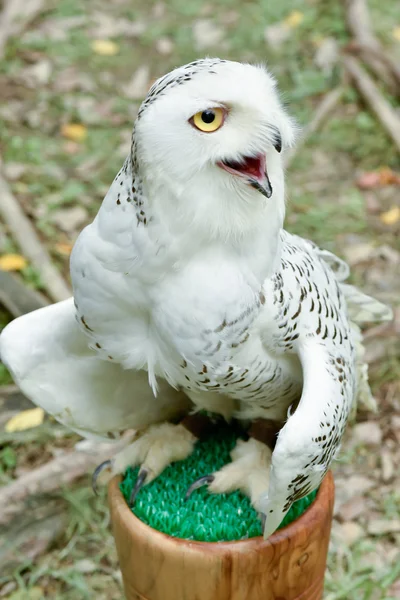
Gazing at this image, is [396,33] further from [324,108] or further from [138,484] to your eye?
[138,484]

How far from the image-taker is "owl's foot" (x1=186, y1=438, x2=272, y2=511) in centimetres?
162

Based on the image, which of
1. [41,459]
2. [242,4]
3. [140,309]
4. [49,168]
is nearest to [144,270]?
[140,309]

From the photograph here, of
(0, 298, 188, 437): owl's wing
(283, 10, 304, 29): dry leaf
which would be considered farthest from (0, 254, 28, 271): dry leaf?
(283, 10, 304, 29): dry leaf

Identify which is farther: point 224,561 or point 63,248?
point 63,248

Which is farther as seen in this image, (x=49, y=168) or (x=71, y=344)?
(x=49, y=168)

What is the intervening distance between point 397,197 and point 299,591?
2.32 m

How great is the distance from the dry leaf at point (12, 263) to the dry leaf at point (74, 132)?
3.35ft

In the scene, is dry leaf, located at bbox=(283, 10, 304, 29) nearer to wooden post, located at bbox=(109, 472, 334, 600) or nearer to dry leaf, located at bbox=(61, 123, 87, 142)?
dry leaf, located at bbox=(61, 123, 87, 142)

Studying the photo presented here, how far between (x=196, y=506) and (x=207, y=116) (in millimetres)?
782

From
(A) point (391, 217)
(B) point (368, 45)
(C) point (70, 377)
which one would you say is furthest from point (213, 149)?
(B) point (368, 45)

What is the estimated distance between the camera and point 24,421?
2533mm

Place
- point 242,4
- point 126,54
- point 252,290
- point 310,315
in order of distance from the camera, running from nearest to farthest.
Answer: point 252,290
point 310,315
point 126,54
point 242,4

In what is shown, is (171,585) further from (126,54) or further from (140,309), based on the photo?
(126,54)

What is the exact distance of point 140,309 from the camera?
1.38 metres
